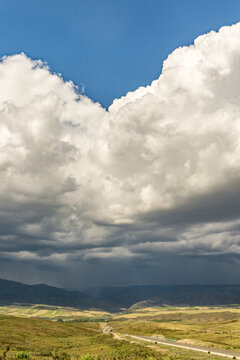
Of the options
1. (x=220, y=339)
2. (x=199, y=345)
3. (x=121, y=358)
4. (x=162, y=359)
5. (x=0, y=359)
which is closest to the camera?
(x=0, y=359)

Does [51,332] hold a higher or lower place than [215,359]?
lower

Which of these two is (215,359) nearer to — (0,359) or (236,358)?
(236,358)

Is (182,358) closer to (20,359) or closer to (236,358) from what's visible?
(236,358)

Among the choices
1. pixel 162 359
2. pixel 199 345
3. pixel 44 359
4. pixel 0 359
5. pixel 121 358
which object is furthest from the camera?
pixel 199 345

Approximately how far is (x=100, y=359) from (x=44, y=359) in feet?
49.5

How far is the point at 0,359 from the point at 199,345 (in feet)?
257

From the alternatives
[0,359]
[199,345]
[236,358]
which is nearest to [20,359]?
[0,359]

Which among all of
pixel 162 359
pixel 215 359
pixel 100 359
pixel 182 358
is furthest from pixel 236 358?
pixel 100 359

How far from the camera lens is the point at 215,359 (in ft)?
237

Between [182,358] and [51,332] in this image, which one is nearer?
[182,358]

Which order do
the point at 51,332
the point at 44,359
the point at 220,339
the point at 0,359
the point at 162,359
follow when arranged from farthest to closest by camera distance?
the point at 51,332
the point at 220,339
the point at 162,359
the point at 44,359
the point at 0,359

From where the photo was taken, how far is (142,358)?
74.3 meters

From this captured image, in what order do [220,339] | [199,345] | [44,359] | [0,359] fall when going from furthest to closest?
[220,339] → [199,345] → [44,359] → [0,359]

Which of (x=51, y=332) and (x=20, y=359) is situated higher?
(x=20, y=359)
